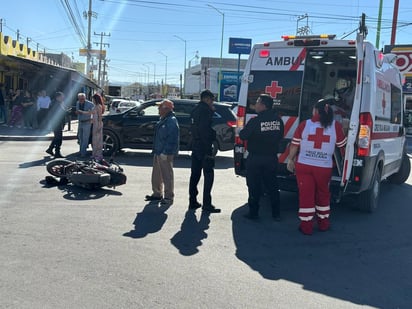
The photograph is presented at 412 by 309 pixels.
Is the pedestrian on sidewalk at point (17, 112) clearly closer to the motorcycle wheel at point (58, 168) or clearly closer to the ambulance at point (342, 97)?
the motorcycle wheel at point (58, 168)

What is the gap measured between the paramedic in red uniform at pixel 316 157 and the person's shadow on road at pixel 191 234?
1.33m

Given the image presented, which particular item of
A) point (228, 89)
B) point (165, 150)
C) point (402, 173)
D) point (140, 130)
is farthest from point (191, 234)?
point (228, 89)

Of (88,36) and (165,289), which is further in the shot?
(88,36)

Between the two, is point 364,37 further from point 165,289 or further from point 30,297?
Result: point 30,297

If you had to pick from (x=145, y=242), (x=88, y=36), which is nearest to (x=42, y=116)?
(x=145, y=242)

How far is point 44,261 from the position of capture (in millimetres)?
4324

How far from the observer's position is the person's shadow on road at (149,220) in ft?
17.8

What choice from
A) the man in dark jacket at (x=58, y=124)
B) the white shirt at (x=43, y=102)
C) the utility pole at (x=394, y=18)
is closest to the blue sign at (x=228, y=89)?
the utility pole at (x=394, y=18)

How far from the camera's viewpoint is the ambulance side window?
7672mm

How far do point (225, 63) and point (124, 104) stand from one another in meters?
54.7

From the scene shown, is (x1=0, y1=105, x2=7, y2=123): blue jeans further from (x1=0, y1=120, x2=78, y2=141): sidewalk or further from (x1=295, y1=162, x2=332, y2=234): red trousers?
(x1=295, y1=162, x2=332, y2=234): red trousers

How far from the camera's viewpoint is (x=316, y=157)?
5668 mm

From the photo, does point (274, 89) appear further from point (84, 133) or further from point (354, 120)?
point (84, 133)

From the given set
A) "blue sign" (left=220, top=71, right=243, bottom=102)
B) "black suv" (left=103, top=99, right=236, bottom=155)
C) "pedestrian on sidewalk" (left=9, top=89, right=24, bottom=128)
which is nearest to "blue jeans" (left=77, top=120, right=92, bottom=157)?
"black suv" (left=103, top=99, right=236, bottom=155)
